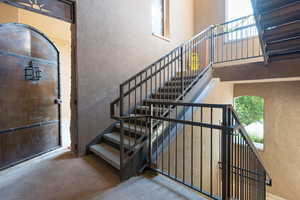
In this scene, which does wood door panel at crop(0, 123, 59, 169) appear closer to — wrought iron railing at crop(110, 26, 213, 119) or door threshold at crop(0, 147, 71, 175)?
door threshold at crop(0, 147, 71, 175)

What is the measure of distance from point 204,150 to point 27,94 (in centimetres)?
332

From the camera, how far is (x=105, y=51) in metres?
3.40

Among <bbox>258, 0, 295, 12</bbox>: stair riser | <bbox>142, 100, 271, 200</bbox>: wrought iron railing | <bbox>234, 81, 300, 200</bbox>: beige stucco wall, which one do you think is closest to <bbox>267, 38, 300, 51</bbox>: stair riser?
<bbox>258, 0, 295, 12</bbox>: stair riser

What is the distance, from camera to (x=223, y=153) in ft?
5.40

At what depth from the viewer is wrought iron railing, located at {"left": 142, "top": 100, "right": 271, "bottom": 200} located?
65.0 inches

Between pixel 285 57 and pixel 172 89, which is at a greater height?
pixel 285 57

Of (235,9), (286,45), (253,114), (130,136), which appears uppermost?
(235,9)

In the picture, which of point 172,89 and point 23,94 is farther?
point 172,89

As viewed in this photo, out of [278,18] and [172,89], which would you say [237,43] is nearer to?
[172,89]

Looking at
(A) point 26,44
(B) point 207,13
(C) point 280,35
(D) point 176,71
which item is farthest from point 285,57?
(A) point 26,44

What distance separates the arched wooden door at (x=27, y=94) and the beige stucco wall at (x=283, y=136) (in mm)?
5005

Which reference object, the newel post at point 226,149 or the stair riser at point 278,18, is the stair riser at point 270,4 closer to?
the stair riser at point 278,18

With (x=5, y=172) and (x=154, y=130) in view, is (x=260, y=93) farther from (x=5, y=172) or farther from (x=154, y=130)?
(x=5, y=172)

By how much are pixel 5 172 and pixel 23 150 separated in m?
0.42
